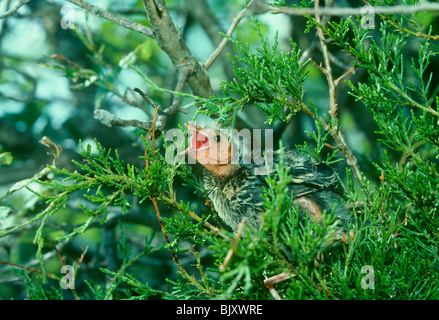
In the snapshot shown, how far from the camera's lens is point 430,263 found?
1.26 metres

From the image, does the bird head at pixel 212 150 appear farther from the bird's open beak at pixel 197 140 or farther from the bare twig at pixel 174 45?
the bare twig at pixel 174 45

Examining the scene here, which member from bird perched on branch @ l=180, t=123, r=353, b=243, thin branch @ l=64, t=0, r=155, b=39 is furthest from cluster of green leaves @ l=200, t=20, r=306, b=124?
thin branch @ l=64, t=0, r=155, b=39

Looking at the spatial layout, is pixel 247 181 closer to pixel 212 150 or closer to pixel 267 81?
pixel 212 150

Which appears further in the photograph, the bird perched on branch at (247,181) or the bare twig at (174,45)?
the bird perched on branch at (247,181)

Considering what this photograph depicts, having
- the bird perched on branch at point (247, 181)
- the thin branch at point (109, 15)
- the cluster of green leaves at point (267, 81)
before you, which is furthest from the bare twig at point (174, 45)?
the cluster of green leaves at point (267, 81)

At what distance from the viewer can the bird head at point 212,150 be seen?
1.61 metres

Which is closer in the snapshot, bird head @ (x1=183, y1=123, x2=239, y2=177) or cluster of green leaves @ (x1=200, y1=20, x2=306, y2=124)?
cluster of green leaves @ (x1=200, y1=20, x2=306, y2=124)

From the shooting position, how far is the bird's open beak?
5.11 feet

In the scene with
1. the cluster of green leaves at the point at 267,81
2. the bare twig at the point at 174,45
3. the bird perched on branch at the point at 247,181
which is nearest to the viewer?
the cluster of green leaves at the point at 267,81

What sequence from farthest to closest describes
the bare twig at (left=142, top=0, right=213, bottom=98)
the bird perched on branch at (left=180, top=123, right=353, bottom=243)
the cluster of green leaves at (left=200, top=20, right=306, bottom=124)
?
the bird perched on branch at (left=180, top=123, right=353, bottom=243) < the bare twig at (left=142, top=0, right=213, bottom=98) < the cluster of green leaves at (left=200, top=20, right=306, bottom=124)

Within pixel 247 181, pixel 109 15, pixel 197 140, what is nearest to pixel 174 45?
pixel 109 15

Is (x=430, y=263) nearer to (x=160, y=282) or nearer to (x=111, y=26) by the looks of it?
(x=160, y=282)

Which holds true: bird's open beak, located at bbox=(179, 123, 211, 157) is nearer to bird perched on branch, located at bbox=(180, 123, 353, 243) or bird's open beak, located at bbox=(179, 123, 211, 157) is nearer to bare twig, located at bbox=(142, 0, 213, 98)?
bird perched on branch, located at bbox=(180, 123, 353, 243)

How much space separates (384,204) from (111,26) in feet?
11.3
